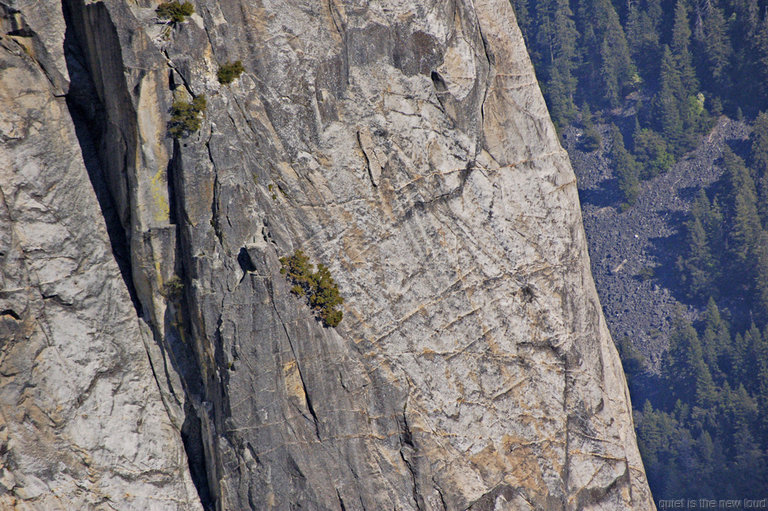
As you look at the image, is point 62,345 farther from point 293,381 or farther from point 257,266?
point 293,381

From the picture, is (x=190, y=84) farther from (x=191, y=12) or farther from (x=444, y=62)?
(x=444, y=62)

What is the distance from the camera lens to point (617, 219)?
4294 inches

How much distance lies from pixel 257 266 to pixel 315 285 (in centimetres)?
238

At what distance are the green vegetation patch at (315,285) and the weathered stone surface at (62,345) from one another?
7.36 metres

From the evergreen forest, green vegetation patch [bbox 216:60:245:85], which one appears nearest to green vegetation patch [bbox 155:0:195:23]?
green vegetation patch [bbox 216:60:245:85]

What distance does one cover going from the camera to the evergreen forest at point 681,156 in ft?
300

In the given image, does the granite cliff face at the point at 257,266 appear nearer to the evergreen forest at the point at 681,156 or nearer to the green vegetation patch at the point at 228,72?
the green vegetation patch at the point at 228,72

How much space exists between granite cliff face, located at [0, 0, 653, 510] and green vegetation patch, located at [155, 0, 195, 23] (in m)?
0.32

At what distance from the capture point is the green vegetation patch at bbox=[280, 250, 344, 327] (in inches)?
1100

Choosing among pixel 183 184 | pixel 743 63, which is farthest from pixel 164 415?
pixel 743 63

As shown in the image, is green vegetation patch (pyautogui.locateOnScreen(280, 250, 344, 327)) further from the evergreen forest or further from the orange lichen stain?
the evergreen forest

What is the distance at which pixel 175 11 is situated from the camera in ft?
89.2

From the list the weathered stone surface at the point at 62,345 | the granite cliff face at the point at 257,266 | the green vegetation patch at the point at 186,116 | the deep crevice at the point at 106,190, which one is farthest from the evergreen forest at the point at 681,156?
the green vegetation patch at the point at 186,116

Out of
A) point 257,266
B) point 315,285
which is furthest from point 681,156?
Answer: point 257,266
